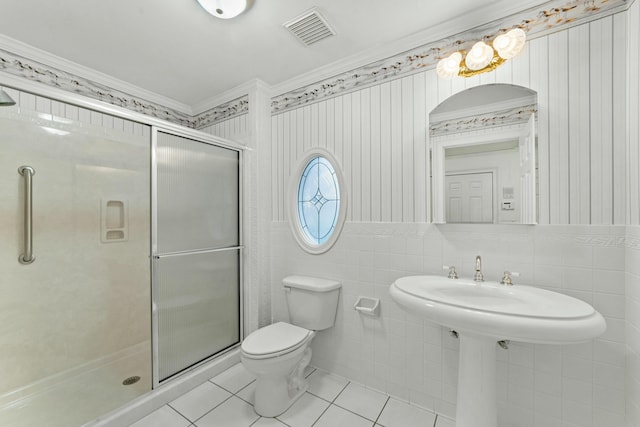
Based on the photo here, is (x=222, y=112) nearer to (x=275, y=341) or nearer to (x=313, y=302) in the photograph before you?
(x=313, y=302)

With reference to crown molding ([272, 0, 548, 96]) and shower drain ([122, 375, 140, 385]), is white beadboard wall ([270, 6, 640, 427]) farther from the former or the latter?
shower drain ([122, 375, 140, 385])

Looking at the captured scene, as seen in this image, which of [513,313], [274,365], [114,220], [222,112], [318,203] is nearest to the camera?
[513,313]

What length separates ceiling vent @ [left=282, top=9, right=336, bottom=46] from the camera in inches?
60.2

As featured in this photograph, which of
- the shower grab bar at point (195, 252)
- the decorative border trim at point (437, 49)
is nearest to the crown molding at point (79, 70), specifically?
the decorative border trim at point (437, 49)

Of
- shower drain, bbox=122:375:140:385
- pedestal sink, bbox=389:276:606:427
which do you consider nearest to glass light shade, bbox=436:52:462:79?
pedestal sink, bbox=389:276:606:427

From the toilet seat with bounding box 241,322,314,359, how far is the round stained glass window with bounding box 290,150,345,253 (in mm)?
588

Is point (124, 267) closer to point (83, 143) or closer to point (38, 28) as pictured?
point (83, 143)

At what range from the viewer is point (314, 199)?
2162 mm

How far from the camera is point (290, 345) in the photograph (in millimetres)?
1589

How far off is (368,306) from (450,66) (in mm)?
1534

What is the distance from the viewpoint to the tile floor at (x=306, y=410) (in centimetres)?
152

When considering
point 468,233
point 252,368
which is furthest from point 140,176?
point 468,233

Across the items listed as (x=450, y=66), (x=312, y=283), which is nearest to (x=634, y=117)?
(x=450, y=66)

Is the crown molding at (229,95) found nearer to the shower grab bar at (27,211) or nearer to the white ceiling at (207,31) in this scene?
the white ceiling at (207,31)
